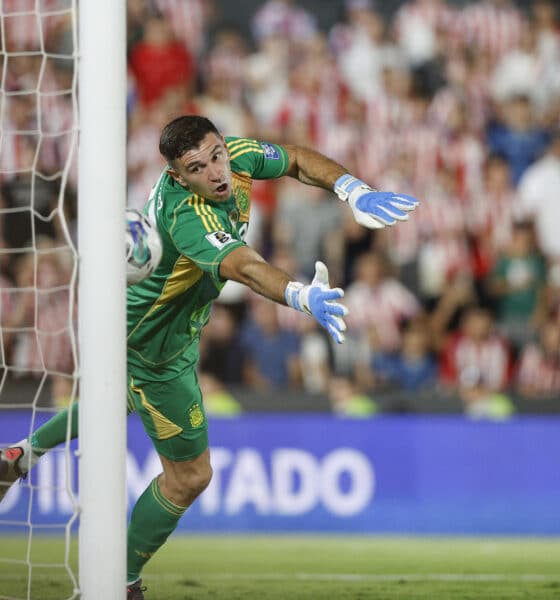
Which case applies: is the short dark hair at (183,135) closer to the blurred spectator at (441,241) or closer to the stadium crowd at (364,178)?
the stadium crowd at (364,178)

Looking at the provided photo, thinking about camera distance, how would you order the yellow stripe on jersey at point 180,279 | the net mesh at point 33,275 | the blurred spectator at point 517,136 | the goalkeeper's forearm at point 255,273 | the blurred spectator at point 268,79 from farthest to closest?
the blurred spectator at point 268,79, the blurred spectator at point 517,136, the net mesh at point 33,275, the yellow stripe on jersey at point 180,279, the goalkeeper's forearm at point 255,273

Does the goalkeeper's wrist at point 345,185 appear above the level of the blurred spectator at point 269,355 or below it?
above

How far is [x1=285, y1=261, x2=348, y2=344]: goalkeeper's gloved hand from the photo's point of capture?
430 centimetres

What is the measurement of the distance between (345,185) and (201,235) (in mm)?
687

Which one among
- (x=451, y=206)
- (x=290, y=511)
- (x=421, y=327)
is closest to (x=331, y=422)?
(x=290, y=511)

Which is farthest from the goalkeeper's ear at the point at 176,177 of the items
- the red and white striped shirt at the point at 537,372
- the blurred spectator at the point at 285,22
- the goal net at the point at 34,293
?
the blurred spectator at the point at 285,22

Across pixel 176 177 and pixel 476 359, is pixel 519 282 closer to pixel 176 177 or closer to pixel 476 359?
pixel 476 359

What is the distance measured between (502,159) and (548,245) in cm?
95

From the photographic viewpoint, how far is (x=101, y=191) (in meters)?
4.52

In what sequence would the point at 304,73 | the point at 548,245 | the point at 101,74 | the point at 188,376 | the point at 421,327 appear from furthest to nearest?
1. the point at 304,73
2. the point at 548,245
3. the point at 421,327
4. the point at 188,376
5. the point at 101,74

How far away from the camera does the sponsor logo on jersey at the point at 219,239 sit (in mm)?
4797

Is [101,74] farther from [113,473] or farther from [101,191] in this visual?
[113,473]

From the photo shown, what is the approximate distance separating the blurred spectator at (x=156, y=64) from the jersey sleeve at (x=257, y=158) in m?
5.97

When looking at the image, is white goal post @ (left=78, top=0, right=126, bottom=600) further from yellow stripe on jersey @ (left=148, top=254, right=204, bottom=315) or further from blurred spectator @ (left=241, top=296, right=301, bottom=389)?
blurred spectator @ (left=241, top=296, right=301, bottom=389)
